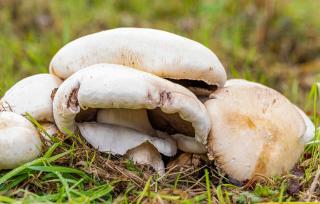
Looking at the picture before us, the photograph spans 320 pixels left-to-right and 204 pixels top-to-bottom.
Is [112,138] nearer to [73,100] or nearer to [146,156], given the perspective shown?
[146,156]

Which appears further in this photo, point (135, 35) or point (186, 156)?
point (186, 156)

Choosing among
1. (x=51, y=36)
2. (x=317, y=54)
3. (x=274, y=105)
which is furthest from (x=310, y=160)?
(x=317, y=54)

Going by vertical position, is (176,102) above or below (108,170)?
above

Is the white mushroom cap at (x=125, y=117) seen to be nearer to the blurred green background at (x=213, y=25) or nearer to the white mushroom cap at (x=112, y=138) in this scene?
the white mushroom cap at (x=112, y=138)

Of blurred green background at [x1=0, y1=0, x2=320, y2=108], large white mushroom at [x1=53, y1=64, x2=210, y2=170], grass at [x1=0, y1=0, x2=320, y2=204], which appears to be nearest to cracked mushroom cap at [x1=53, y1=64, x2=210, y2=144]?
large white mushroom at [x1=53, y1=64, x2=210, y2=170]

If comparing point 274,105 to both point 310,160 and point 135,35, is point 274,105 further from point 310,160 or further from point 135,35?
point 135,35

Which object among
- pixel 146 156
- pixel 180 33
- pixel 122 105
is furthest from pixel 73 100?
pixel 180 33

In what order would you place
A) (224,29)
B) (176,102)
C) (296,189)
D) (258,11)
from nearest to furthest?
(176,102), (296,189), (224,29), (258,11)

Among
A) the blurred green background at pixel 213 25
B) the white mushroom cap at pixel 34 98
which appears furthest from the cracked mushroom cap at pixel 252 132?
the blurred green background at pixel 213 25

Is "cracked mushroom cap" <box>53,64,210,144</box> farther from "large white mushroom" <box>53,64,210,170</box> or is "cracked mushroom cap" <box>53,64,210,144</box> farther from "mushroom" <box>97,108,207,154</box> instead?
"mushroom" <box>97,108,207,154</box>
